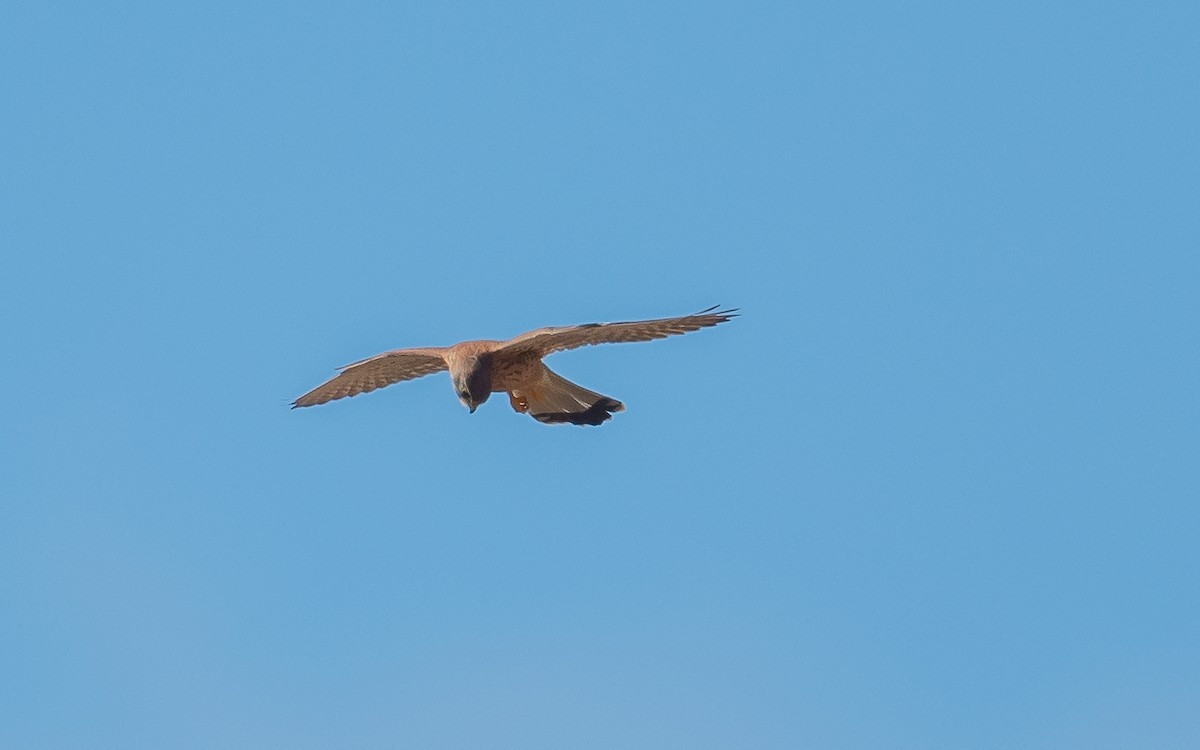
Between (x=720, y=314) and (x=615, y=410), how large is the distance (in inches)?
79.4

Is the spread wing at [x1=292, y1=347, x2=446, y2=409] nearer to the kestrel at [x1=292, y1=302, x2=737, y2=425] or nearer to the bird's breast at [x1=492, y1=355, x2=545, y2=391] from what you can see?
the kestrel at [x1=292, y1=302, x2=737, y2=425]

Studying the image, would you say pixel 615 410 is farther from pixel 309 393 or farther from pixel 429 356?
pixel 309 393

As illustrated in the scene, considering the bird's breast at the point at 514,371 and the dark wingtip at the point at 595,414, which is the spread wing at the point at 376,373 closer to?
the bird's breast at the point at 514,371

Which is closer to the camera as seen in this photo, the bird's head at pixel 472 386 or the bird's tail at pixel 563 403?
the bird's head at pixel 472 386

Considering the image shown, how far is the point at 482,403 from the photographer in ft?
52.1

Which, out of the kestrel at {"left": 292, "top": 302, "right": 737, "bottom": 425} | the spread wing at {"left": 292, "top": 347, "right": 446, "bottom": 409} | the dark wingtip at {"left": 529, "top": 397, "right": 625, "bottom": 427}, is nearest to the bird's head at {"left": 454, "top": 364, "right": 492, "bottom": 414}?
the kestrel at {"left": 292, "top": 302, "right": 737, "bottom": 425}

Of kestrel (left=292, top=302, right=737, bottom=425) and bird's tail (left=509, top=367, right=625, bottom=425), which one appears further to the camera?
bird's tail (left=509, top=367, right=625, bottom=425)

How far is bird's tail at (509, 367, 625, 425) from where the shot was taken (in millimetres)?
16641

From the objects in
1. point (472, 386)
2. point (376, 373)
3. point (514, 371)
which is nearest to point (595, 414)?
point (514, 371)

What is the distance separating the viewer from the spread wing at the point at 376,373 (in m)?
16.6

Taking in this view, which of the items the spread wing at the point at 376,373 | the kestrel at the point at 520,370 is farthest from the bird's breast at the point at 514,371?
the spread wing at the point at 376,373

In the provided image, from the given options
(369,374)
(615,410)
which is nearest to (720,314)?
(615,410)

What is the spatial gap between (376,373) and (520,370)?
1596 millimetres

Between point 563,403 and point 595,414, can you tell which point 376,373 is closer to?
point 563,403
